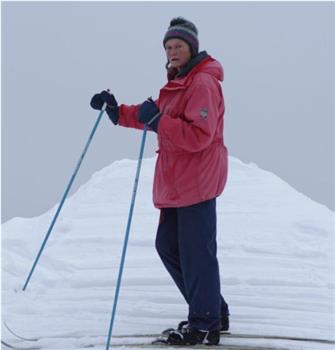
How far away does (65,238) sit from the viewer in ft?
21.0

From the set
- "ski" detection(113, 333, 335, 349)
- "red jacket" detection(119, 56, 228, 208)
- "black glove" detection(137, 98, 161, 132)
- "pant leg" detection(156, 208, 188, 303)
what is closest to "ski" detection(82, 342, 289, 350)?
"ski" detection(113, 333, 335, 349)

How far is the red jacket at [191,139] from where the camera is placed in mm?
3492

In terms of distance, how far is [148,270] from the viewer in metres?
5.40

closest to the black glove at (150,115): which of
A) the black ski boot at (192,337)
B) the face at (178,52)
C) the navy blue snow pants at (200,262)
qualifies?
the face at (178,52)

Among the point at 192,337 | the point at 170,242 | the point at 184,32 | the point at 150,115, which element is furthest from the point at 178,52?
the point at 192,337

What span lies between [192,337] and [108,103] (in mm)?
1431

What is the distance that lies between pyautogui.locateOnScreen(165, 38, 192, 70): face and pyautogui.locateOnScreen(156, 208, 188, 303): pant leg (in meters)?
0.79

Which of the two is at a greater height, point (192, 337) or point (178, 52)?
point (178, 52)

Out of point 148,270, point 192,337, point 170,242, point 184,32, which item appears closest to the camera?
point 192,337

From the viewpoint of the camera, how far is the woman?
3512 mm

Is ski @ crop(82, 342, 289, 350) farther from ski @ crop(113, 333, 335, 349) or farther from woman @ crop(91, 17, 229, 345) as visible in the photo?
ski @ crop(113, 333, 335, 349)

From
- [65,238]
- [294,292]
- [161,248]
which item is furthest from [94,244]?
[161,248]

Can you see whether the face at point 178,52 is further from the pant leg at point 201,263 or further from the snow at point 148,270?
the snow at point 148,270

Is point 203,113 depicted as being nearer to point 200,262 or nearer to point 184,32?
point 184,32
